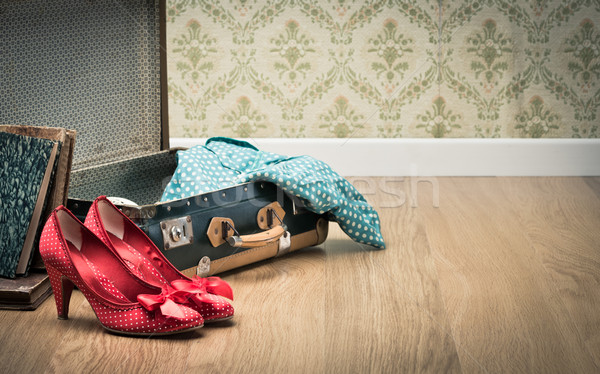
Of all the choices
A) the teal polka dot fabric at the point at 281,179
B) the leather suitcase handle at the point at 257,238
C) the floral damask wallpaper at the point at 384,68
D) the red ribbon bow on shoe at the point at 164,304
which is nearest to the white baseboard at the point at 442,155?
the floral damask wallpaper at the point at 384,68

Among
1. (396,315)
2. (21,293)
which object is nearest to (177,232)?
(21,293)

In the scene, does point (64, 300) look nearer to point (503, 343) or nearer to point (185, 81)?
point (503, 343)

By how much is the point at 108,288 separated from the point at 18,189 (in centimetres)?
34

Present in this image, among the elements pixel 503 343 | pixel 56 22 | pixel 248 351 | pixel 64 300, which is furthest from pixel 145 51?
pixel 503 343

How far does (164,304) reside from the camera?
1061 millimetres

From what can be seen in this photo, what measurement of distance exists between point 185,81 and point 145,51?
676 mm

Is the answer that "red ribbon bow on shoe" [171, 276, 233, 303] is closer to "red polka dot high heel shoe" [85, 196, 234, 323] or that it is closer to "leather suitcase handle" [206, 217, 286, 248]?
"red polka dot high heel shoe" [85, 196, 234, 323]

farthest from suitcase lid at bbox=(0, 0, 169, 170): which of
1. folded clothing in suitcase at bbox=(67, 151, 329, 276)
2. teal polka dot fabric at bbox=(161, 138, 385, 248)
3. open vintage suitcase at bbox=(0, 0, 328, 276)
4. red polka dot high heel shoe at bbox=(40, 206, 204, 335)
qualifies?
red polka dot high heel shoe at bbox=(40, 206, 204, 335)

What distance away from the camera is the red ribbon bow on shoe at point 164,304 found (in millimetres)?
1052

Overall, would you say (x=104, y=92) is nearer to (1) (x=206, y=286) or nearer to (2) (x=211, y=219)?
(2) (x=211, y=219)

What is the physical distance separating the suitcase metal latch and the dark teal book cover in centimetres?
27

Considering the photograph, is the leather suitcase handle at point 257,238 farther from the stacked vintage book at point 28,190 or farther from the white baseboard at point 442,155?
the white baseboard at point 442,155

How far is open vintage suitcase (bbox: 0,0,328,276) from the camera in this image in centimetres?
154

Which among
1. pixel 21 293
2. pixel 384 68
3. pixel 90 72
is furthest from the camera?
pixel 384 68
